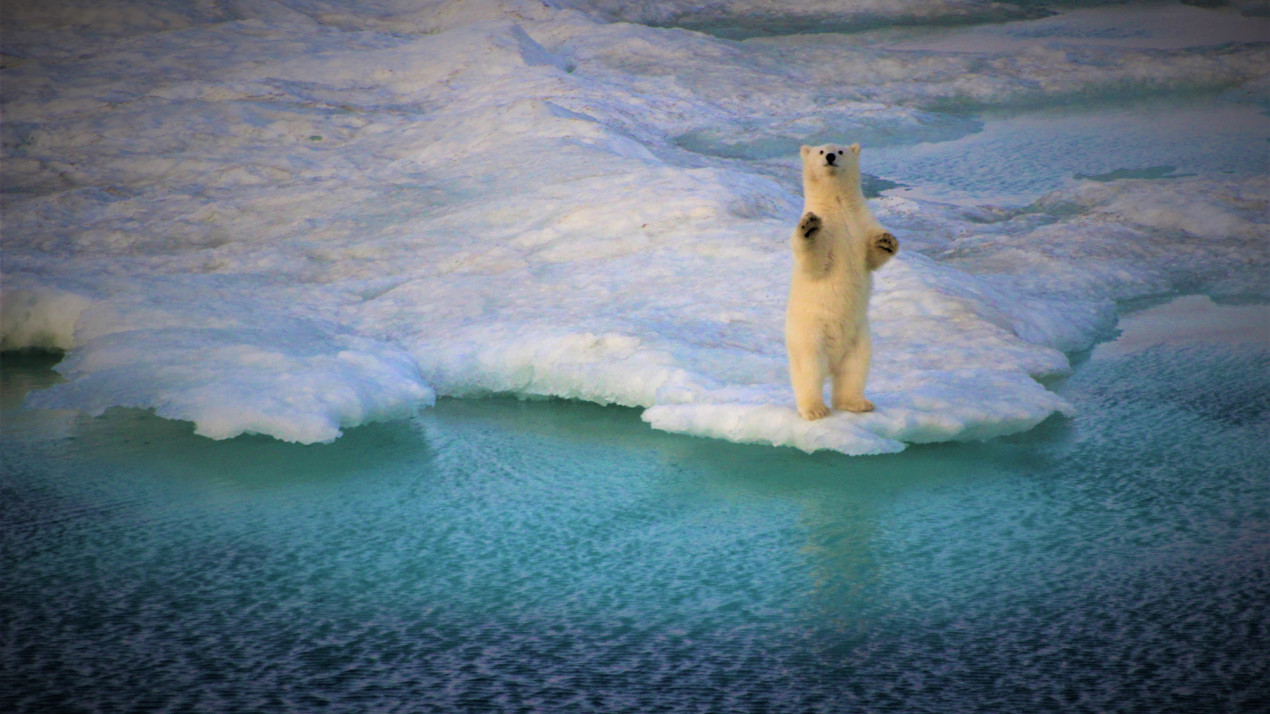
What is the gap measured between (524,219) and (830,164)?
3.09 m

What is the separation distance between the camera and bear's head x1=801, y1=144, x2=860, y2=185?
348 cm

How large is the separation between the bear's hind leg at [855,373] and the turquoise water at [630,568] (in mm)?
219

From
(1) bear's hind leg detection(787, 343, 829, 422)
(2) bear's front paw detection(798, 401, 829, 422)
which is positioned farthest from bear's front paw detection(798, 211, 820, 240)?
(2) bear's front paw detection(798, 401, 829, 422)

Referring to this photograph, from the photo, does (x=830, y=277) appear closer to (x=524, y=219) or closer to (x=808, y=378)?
(x=808, y=378)

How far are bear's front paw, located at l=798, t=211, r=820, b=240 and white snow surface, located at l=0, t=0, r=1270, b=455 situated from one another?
650 millimetres

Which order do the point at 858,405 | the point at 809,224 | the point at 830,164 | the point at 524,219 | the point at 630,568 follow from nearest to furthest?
the point at 630,568 → the point at 809,224 → the point at 830,164 → the point at 858,405 → the point at 524,219

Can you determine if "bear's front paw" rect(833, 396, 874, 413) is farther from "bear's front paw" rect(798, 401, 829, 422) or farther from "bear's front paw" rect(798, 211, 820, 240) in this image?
"bear's front paw" rect(798, 211, 820, 240)

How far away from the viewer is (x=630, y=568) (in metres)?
2.76

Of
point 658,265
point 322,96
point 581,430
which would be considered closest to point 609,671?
point 581,430

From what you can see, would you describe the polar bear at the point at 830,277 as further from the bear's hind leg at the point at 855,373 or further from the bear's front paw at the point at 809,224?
the bear's front paw at the point at 809,224

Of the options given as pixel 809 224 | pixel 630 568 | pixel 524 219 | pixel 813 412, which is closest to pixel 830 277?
pixel 809 224

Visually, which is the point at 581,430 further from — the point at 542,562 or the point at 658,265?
the point at 658,265

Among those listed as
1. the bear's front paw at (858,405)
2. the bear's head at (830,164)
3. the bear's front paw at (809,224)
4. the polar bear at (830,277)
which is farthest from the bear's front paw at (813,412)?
the bear's head at (830,164)

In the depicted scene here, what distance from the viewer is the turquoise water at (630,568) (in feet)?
7.16
